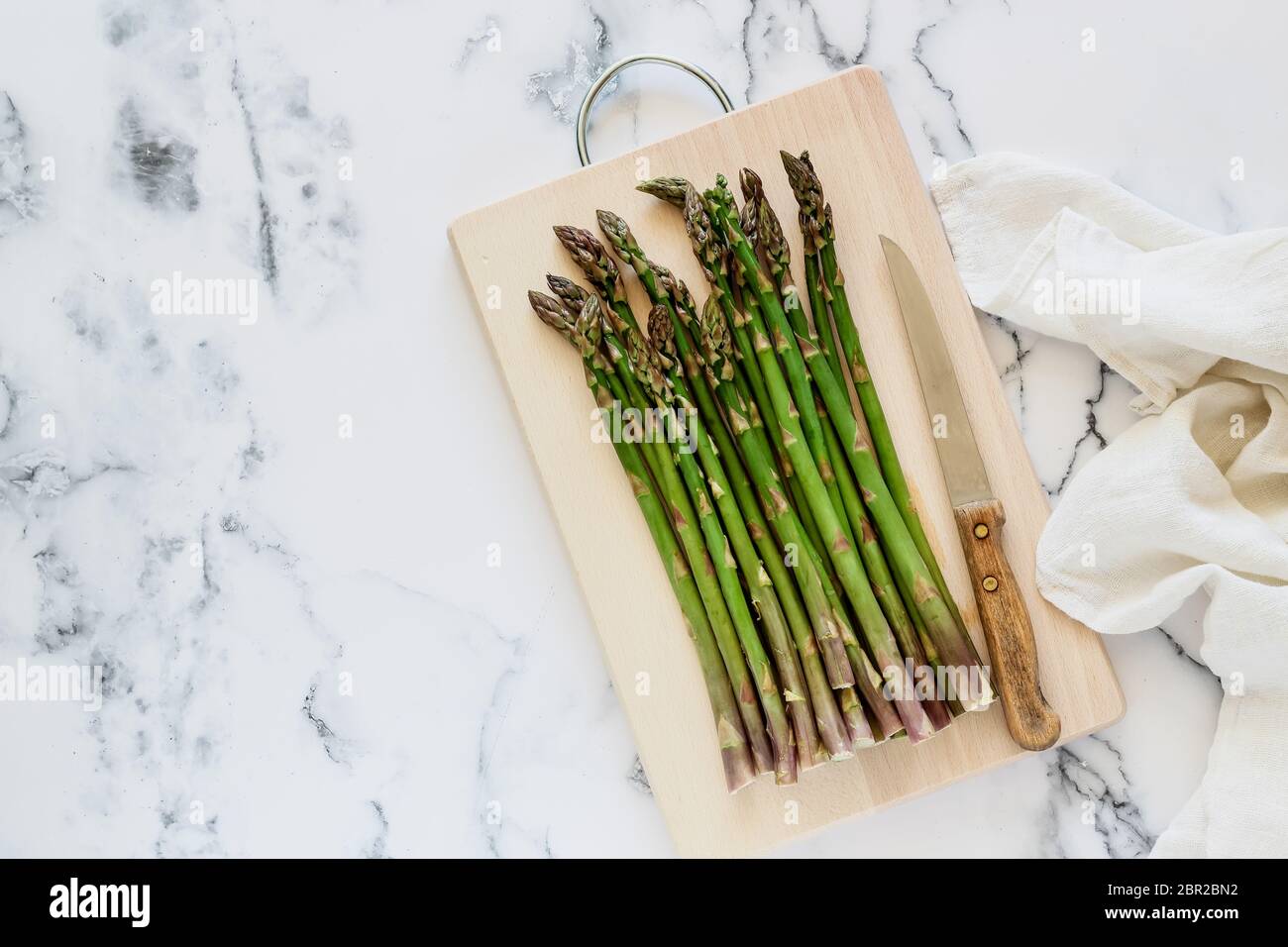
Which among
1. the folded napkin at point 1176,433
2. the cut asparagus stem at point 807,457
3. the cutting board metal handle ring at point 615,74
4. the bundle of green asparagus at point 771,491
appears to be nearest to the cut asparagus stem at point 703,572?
the bundle of green asparagus at point 771,491

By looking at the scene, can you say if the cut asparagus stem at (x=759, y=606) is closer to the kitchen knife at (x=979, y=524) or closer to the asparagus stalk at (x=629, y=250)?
the asparagus stalk at (x=629, y=250)

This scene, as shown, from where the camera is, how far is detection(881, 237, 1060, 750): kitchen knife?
1.52m

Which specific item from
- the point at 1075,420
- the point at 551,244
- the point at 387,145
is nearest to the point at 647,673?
the point at 551,244

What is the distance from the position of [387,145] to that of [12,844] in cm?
131

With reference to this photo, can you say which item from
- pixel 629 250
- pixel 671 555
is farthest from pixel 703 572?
pixel 629 250

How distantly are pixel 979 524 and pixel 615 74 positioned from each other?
942mm

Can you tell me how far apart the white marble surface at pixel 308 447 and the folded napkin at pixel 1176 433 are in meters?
0.09

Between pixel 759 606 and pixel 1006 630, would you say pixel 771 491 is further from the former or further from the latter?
pixel 1006 630

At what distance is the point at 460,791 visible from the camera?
1.64 meters

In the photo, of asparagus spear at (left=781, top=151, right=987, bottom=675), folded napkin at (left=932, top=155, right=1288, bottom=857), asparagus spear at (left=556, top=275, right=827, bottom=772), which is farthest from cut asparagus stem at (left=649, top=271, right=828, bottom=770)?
folded napkin at (left=932, top=155, right=1288, bottom=857)

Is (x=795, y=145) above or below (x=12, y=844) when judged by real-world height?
above

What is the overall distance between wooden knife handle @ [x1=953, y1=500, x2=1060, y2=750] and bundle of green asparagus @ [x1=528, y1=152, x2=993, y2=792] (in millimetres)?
53
